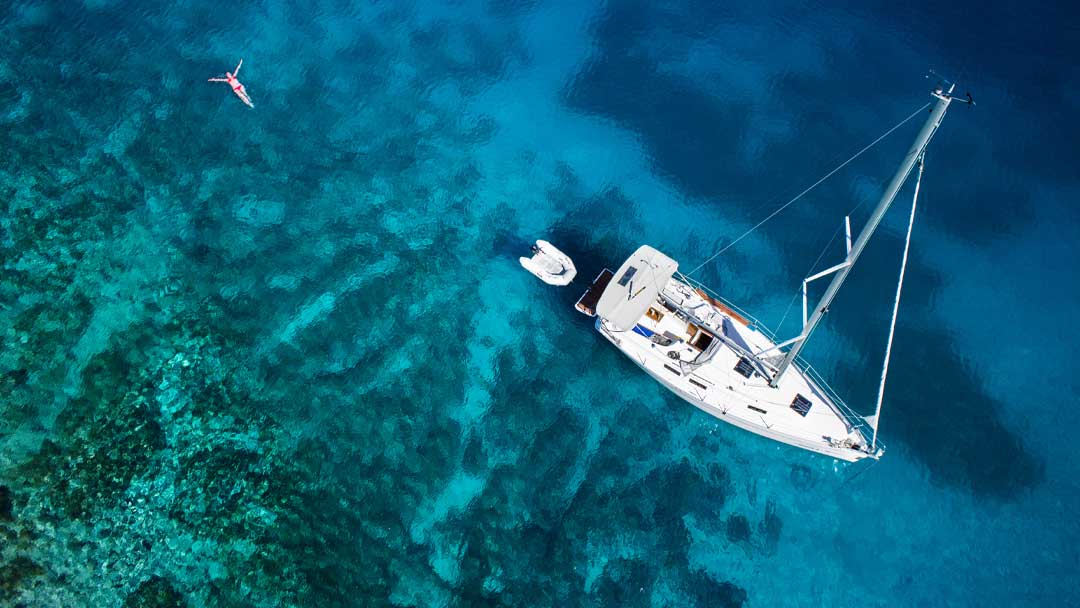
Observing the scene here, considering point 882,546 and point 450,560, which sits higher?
point 882,546

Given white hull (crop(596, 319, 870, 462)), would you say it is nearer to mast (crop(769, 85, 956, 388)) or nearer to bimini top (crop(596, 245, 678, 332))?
bimini top (crop(596, 245, 678, 332))

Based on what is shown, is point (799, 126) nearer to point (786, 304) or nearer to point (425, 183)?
point (786, 304)

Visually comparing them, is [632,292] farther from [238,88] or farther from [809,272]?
[238,88]

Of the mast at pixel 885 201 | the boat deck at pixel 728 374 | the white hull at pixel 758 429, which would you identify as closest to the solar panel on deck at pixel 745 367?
the boat deck at pixel 728 374

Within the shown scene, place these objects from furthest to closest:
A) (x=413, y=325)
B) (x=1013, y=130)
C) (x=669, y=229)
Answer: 1. (x=1013, y=130)
2. (x=669, y=229)
3. (x=413, y=325)

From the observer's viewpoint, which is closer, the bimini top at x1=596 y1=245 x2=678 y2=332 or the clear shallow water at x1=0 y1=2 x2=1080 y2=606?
the clear shallow water at x1=0 y1=2 x2=1080 y2=606

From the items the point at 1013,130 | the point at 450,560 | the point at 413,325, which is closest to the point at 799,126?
the point at 1013,130

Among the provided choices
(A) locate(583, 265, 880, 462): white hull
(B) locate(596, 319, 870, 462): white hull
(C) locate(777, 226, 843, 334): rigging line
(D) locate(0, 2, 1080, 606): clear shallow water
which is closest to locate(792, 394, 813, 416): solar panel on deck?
(A) locate(583, 265, 880, 462): white hull

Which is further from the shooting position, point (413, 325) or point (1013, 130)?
point (1013, 130)
